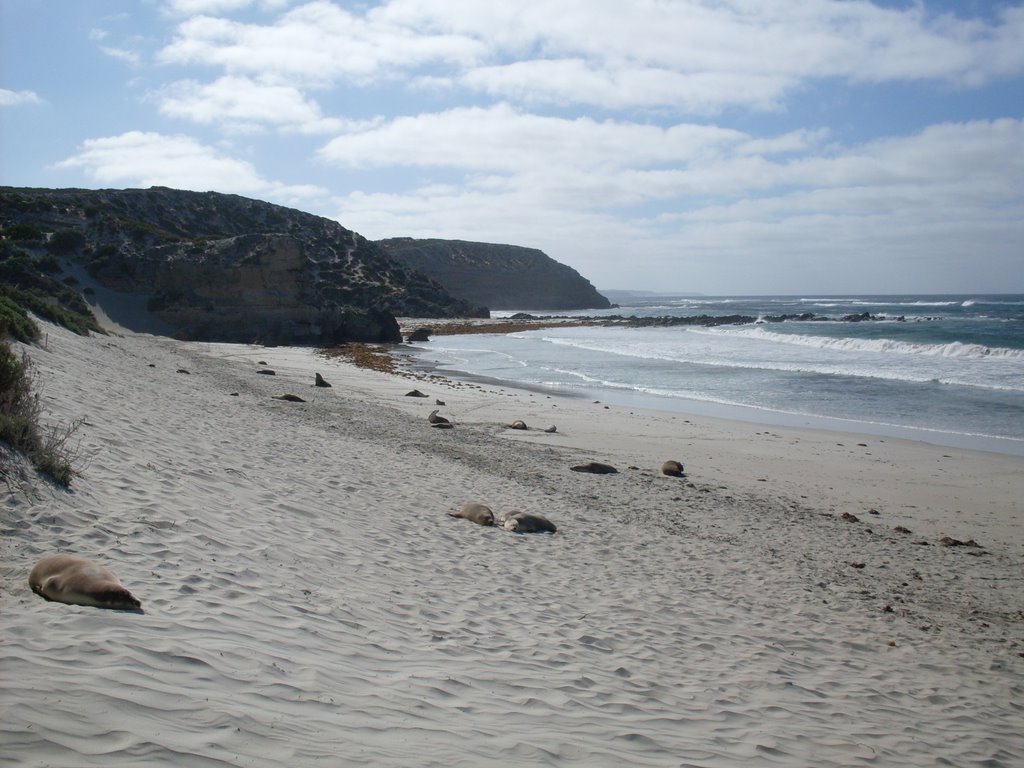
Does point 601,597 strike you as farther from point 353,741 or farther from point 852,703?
point 353,741

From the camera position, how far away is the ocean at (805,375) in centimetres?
1841

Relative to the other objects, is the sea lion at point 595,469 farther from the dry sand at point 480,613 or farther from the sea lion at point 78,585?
the sea lion at point 78,585

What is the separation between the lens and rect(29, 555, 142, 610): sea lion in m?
4.01

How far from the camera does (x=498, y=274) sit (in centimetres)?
12331

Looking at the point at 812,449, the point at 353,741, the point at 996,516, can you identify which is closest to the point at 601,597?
the point at 353,741

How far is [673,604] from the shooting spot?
6605mm

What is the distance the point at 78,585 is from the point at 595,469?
8.81 metres

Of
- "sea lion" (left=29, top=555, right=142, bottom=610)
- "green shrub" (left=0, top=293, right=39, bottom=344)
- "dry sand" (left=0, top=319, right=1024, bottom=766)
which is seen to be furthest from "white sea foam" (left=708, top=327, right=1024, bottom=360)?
"sea lion" (left=29, top=555, right=142, bottom=610)

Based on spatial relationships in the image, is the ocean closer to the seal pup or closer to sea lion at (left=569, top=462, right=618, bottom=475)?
sea lion at (left=569, top=462, right=618, bottom=475)

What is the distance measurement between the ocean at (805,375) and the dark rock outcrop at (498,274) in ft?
237

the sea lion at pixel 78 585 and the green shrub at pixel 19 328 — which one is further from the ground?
the green shrub at pixel 19 328

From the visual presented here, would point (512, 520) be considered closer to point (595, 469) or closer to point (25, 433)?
point (595, 469)

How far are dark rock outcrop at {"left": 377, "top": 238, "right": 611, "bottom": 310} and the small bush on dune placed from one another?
108 m

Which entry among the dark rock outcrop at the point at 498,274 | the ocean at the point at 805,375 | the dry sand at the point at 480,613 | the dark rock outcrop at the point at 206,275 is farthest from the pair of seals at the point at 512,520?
the dark rock outcrop at the point at 498,274
